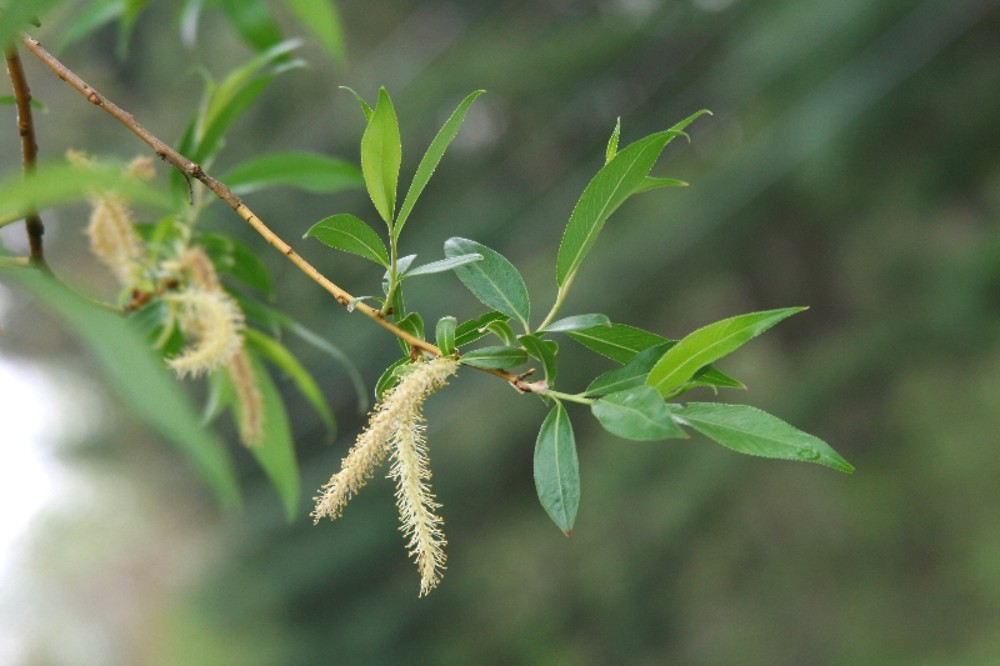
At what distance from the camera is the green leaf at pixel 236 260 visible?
0.50m

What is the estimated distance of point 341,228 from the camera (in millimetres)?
324

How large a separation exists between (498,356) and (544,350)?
2 centimetres

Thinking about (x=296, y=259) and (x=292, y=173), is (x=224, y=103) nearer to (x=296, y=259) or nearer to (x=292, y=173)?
(x=292, y=173)

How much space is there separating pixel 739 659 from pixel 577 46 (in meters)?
1.37

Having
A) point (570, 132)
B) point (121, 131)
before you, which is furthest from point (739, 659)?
point (121, 131)

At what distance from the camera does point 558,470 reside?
0.30 m

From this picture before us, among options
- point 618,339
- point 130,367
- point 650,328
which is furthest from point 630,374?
point 650,328

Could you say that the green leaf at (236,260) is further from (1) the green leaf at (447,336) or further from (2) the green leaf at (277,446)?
(1) the green leaf at (447,336)

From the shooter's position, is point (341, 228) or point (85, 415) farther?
point (85, 415)

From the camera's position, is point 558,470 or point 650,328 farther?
point 650,328

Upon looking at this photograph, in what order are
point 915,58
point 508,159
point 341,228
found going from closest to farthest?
point 341,228 < point 915,58 < point 508,159

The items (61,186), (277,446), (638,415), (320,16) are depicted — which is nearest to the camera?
(61,186)

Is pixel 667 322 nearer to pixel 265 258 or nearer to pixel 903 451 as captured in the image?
pixel 903 451

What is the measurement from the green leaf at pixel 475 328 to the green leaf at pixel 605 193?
0.10ft
